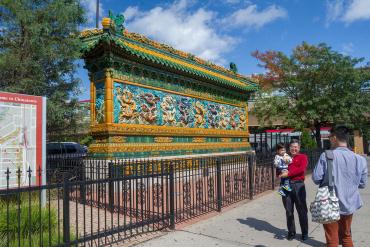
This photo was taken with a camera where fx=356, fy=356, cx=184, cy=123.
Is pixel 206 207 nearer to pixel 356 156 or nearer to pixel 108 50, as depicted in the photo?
pixel 356 156

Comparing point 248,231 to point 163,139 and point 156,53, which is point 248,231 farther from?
point 156,53

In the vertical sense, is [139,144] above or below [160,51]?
below

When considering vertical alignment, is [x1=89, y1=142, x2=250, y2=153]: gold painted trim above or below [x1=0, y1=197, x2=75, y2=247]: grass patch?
above

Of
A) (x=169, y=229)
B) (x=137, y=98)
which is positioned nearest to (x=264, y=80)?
(x=137, y=98)

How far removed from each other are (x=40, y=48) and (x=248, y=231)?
24.5 ft

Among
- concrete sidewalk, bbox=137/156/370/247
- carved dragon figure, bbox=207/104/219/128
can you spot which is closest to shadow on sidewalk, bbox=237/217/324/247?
concrete sidewalk, bbox=137/156/370/247

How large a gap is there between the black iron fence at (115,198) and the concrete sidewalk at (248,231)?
50 cm

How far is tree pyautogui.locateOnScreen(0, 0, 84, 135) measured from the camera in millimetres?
9844

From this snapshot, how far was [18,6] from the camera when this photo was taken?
973 centimetres

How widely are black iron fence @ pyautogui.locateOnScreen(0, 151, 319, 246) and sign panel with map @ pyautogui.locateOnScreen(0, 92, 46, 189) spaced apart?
0.88 feet

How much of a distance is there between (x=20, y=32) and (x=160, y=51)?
5301 millimetres

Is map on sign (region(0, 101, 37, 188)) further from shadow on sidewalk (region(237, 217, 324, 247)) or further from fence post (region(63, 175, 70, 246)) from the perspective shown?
shadow on sidewalk (region(237, 217, 324, 247))

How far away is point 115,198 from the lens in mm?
9359

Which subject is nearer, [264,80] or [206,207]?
[206,207]
